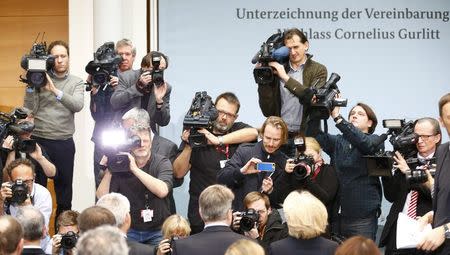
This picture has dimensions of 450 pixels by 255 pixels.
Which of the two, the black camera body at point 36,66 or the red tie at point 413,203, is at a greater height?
the black camera body at point 36,66

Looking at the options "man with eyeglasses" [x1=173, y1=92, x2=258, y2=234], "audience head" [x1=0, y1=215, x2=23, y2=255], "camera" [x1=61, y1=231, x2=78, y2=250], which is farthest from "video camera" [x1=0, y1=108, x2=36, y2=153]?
"audience head" [x1=0, y1=215, x2=23, y2=255]

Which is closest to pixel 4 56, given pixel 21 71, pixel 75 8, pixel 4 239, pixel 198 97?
pixel 21 71

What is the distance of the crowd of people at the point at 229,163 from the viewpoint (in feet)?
23.0

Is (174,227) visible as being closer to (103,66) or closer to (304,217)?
(304,217)

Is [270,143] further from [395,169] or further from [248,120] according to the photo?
[248,120]

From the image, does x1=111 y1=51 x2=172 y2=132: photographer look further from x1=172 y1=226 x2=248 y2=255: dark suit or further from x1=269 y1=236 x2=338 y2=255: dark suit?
x1=269 y1=236 x2=338 y2=255: dark suit

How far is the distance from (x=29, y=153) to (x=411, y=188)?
2.99 meters

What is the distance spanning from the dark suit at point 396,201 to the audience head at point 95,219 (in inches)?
104

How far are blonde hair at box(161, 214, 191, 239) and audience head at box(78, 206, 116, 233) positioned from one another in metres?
1.17

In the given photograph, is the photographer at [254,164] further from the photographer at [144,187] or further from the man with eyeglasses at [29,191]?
the man with eyeglasses at [29,191]

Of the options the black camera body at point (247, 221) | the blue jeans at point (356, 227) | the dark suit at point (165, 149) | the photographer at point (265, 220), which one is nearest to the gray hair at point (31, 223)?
the black camera body at point (247, 221)

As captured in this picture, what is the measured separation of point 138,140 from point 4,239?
210cm

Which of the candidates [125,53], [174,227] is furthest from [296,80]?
[174,227]

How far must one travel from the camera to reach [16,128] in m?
7.87
